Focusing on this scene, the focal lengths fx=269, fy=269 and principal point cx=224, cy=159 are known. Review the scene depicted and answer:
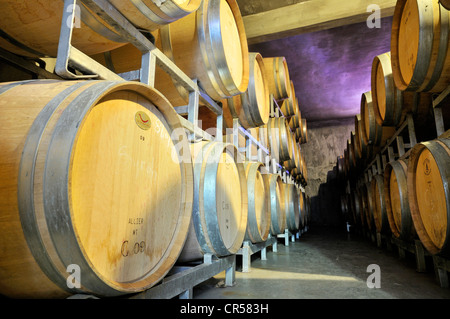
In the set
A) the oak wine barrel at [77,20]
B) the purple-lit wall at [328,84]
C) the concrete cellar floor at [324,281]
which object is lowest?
the concrete cellar floor at [324,281]

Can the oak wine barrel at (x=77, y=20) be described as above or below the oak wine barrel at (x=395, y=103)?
below

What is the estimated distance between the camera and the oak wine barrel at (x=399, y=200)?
10.1 ft

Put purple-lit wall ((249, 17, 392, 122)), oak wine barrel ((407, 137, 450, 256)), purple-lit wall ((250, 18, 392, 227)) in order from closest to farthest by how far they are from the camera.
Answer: oak wine barrel ((407, 137, 450, 256)) < purple-lit wall ((249, 17, 392, 122)) < purple-lit wall ((250, 18, 392, 227))

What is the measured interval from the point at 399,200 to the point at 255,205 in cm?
184

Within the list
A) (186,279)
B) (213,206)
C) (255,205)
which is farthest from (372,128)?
(186,279)

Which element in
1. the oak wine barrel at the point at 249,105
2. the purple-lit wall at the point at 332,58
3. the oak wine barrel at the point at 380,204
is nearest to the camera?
the oak wine barrel at the point at 249,105

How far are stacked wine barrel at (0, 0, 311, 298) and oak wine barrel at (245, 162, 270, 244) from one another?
52 centimetres

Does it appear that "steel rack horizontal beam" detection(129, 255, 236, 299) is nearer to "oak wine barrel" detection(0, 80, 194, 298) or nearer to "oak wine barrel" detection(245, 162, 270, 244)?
"oak wine barrel" detection(0, 80, 194, 298)

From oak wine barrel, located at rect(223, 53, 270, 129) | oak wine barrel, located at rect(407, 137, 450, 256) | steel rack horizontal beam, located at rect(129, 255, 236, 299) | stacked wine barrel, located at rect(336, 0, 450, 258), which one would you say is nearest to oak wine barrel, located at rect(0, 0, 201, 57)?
steel rack horizontal beam, located at rect(129, 255, 236, 299)

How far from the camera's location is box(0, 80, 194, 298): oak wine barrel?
853mm

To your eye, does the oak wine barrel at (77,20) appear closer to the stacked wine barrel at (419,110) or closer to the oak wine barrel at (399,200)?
the stacked wine barrel at (419,110)

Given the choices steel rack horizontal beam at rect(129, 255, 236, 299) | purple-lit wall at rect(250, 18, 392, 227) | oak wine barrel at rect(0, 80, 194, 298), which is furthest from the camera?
purple-lit wall at rect(250, 18, 392, 227)

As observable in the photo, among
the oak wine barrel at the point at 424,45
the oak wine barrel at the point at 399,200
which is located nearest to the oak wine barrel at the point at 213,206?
the oak wine barrel at the point at 424,45
